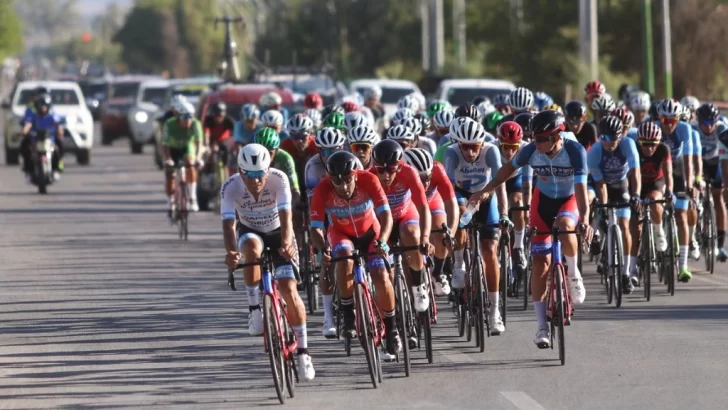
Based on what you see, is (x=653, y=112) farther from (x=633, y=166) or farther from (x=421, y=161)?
(x=421, y=161)

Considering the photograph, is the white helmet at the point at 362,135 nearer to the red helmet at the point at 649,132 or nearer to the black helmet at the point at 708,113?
the red helmet at the point at 649,132

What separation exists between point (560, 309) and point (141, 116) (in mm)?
34377

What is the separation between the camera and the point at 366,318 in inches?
440

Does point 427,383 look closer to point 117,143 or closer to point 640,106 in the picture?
point 640,106

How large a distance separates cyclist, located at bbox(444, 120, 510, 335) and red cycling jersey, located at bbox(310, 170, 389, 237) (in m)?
1.61

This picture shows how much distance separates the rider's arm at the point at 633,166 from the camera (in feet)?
51.2

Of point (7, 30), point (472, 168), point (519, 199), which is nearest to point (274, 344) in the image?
point (472, 168)

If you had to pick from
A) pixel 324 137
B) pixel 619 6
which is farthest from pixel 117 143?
pixel 324 137

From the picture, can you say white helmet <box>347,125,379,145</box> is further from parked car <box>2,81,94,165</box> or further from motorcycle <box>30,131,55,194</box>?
parked car <box>2,81,94,165</box>

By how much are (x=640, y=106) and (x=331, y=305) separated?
682cm

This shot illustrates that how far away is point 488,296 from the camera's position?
13117 millimetres

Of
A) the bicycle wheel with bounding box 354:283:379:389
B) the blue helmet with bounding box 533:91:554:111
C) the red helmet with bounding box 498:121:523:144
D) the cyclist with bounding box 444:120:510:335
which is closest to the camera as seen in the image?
the bicycle wheel with bounding box 354:283:379:389

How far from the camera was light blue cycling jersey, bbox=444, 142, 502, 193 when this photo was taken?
1415cm

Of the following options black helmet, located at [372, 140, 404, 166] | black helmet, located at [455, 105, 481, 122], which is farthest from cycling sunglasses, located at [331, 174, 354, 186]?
black helmet, located at [455, 105, 481, 122]
